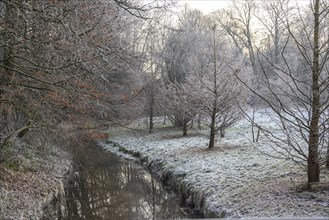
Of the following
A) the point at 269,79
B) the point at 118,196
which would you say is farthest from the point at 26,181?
the point at 269,79

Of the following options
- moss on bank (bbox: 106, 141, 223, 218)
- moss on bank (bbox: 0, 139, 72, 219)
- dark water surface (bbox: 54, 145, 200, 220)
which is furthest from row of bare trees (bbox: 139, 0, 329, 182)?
moss on bank (bbox: 0, 139, 72, 219)

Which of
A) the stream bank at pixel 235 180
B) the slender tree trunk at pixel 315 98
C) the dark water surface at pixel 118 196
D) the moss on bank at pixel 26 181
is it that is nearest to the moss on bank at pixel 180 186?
the stream bank at pixel 235 180

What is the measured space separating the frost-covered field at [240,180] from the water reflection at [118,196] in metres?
0.75

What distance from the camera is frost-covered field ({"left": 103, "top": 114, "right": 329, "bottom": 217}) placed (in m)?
6.85

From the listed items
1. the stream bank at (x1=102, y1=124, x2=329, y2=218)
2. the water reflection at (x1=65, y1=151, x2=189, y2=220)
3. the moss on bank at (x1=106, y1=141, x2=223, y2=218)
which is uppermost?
the stream bank at (x1=102, y1=124, x2=329, y2=218)

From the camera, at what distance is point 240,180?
371 inches

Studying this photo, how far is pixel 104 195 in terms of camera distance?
1138 centimetres

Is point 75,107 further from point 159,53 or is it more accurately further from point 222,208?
point 159,53

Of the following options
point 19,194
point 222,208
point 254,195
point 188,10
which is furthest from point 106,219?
point 188,10

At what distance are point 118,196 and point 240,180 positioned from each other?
4191mm

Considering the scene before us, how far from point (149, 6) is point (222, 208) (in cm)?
474

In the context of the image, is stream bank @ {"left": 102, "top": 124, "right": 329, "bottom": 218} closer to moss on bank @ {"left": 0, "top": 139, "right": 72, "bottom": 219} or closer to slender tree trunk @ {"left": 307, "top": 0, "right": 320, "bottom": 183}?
slender tree trunk @ {"left": 307, "top": 0, "right": 320, "bottom": 183}

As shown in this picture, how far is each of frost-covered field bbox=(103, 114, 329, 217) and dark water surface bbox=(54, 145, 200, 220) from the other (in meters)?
0.68

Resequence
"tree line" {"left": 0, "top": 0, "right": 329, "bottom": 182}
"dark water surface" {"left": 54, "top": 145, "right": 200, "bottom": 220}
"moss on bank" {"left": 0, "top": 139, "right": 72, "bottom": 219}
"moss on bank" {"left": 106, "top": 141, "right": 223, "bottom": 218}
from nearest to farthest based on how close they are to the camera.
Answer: "tree line" {"left": 0, "top": 0, "right": 329, "bottom": 182}
"moss on bank" {"left": 0, "top": 139, "right": 72, "bottom": 219}
"moss on bank" {"left": 106, "top": 141, "right": 223, "bottom": 218}
"dark water surface" {"left": 54, "top": 145, "right": 200, "bottom": 220}
